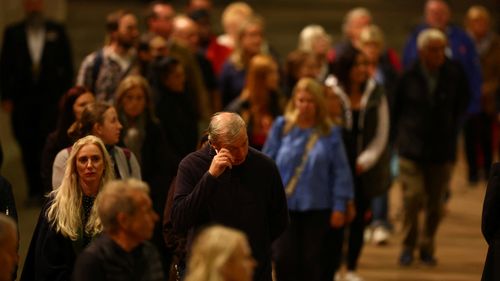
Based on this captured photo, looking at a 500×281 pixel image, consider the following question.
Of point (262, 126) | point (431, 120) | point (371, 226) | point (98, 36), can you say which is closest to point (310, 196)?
point (262, 126)

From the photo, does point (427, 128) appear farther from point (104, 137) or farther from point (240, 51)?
point (104, 137)

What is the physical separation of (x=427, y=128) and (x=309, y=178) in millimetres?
2655

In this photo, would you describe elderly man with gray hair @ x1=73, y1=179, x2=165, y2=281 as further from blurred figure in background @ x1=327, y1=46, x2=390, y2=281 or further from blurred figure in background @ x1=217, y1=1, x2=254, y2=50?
blurred figure in background @ x1=217, y1=1, x2=254, y2=50

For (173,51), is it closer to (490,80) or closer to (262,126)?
(262,126)

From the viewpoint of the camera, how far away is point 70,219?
789 cm

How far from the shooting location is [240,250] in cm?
631

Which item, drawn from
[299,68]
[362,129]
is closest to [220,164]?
[362,129]

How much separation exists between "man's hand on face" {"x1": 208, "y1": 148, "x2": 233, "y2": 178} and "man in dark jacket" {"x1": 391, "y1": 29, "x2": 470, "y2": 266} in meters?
4.81

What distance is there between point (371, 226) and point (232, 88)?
207cm

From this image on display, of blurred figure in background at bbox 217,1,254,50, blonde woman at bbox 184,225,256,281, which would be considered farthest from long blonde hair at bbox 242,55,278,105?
blonde woman at bbox 184,225,256,281

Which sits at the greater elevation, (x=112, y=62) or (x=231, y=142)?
(x=231, y=142)

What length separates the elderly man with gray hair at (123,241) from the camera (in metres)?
6.74

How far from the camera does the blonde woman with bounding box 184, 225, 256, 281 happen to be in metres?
6.27

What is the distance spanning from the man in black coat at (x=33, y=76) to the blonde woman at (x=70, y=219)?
647 centimetres
